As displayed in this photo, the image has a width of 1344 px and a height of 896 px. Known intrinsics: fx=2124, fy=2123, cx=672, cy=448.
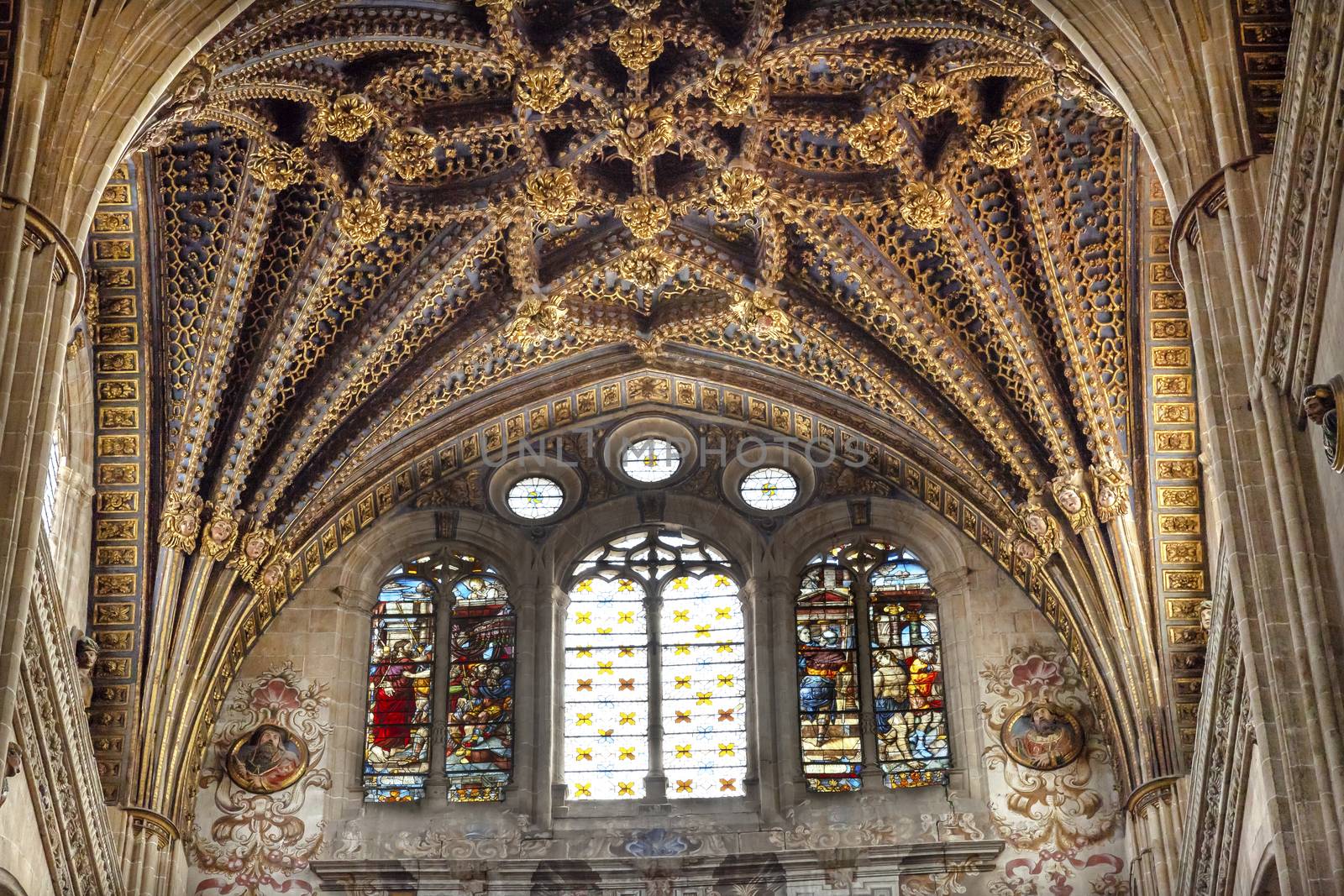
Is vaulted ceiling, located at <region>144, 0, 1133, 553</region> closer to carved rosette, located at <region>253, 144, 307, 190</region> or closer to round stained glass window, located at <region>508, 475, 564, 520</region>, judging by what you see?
carved rosette, located at <region>253, 144, 307, 190</region>

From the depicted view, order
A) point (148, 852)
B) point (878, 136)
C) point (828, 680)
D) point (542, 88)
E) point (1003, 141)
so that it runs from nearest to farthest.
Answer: point (542, 88) → point (1003, 141) → point (878, 136) → point (148, 852) → point (828, 680)

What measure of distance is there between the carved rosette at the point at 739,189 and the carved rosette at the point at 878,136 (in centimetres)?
106

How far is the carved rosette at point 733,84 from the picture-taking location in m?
19.5

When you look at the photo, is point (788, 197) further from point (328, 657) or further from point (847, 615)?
point (328, 657)

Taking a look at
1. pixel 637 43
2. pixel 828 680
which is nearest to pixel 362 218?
pixel 637 43

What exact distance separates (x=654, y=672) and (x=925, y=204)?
608cm

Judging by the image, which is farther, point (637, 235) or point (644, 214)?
point (637, 235)

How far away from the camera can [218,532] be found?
2145cm

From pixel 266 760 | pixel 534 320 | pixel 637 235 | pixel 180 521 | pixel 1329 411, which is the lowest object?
pixel 266 760

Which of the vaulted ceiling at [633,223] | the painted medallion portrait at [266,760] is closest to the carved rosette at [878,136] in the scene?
the vaulted ceiling at [633,223]

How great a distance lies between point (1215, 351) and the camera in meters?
14.6

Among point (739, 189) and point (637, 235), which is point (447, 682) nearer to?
point (637, 235)

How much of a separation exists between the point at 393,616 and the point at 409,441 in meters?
1.97

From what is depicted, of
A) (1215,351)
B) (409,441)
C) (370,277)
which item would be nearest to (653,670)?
(409,441)
